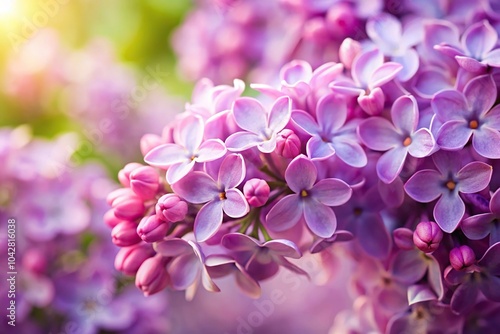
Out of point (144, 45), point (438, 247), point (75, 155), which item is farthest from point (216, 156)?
point (144, 45)

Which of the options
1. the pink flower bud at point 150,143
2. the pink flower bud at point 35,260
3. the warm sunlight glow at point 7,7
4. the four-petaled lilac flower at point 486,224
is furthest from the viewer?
the warm sunlight glow at point 7,7

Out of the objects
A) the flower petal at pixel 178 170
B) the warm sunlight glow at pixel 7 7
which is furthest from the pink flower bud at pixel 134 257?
the warm sunlight glow at pixel 7 7

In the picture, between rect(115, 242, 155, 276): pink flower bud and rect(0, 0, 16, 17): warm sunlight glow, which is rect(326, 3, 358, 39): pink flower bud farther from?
rect(0, 0, 16, 17): warm sunlight glow

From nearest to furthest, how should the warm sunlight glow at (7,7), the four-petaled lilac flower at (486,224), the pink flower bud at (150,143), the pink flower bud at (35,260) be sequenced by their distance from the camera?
the four-petaled lilac flower at (486,224), the pink flower bud at (150,143), the pink flower bud at (35,260), the warm sunlight glow at (7,7)

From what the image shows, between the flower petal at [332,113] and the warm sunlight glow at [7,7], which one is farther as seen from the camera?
the warm sunlight glow at [7,7]

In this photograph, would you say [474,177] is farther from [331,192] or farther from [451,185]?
[331,192]

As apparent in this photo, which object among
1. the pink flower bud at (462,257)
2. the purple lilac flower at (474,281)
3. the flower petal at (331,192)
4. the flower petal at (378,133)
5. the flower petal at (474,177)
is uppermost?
the flower petal at (378,133)

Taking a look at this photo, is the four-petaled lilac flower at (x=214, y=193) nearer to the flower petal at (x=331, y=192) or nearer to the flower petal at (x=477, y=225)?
the flower petal at (x=331, y=192)

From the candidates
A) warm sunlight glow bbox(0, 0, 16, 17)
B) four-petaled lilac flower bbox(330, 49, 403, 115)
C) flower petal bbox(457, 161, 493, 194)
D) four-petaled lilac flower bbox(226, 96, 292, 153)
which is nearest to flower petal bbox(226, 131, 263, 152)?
four-petaled lilac flower bbox(226, 96, 292, 153)
